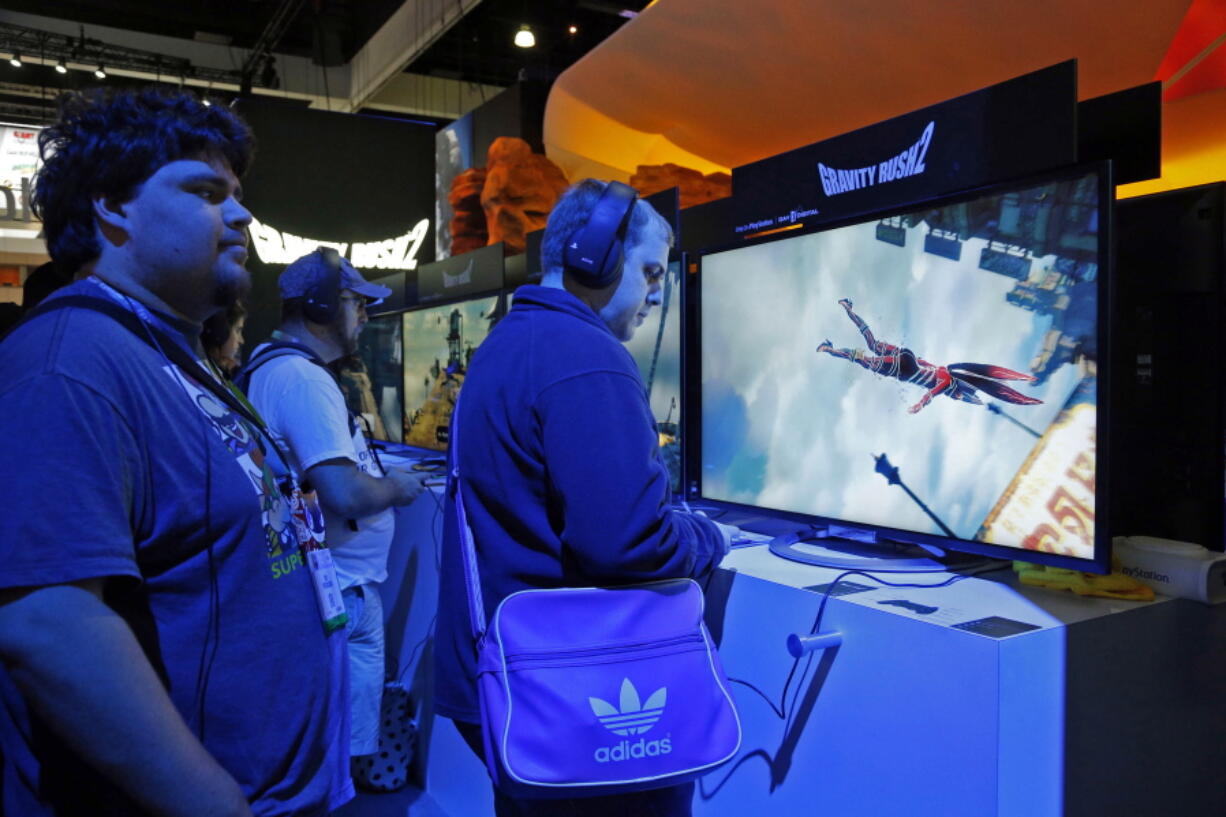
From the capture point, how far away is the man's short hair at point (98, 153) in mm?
909

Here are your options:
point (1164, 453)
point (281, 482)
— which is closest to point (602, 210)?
point (281, 482)

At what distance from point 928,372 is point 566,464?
2.52 ft

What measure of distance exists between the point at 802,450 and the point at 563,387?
0.81m

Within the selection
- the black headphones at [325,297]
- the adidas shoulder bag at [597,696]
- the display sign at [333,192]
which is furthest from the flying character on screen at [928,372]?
the display sign at [333,192]

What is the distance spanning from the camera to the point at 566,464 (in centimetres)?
111

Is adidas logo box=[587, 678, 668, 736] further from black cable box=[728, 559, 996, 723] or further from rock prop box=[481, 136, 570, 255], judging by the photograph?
rock prop box=[481, 136, 570, 255]

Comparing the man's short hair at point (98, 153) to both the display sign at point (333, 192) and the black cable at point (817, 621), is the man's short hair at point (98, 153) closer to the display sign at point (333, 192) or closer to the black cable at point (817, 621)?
the black cable at point (817, 621)

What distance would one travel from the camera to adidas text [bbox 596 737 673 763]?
1101 mm

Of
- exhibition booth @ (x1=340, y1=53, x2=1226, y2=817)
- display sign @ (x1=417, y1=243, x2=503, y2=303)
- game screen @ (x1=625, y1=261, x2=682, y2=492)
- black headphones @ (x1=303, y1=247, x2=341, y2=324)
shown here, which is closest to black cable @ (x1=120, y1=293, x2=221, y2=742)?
exhibition booth @ (x1=340, y1=53, x2=1226, y2=817)

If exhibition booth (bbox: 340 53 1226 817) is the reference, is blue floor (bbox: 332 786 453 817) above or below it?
below

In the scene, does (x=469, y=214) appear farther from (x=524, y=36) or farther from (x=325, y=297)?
(x=524, y=36)

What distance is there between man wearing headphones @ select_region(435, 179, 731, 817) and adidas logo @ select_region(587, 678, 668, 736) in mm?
142

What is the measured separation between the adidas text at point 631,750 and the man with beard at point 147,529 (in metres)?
0.32

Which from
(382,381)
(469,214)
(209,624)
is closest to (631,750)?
(209,624)
